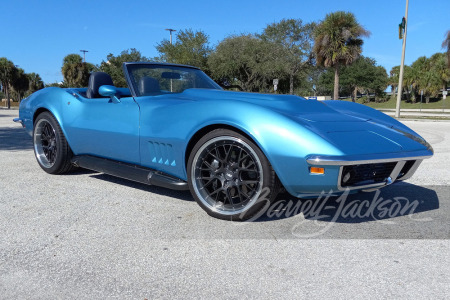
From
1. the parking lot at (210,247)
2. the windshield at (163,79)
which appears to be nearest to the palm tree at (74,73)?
the windshield at (163,79)

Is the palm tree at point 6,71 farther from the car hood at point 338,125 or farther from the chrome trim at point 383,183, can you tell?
the chrome trim at point 383,183

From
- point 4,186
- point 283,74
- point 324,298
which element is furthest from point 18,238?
point 283,74

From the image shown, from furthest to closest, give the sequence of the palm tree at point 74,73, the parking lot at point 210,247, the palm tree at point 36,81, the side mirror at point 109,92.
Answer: the palm tree at point 36,81
the palm tree at point 74,73
the side mirror at point 109,92
the parking lot at point 210,247

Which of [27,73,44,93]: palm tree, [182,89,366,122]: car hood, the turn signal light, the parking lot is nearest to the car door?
the parking lot

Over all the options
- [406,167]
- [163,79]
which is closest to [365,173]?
[406,167]

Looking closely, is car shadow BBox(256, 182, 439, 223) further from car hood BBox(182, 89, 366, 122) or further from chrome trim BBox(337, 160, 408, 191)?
car hood BBox(182, 89, 366, 122)

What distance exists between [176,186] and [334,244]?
49.3 inches

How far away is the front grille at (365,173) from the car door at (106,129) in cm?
171

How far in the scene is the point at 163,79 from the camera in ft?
12.3

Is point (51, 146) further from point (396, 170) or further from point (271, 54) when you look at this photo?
point (271, 54)

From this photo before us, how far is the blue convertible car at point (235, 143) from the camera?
2.45 meters

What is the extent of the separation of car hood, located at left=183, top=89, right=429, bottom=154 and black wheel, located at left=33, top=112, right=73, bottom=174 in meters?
1.65

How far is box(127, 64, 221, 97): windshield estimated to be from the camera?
349 cm

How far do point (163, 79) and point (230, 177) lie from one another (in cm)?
149
